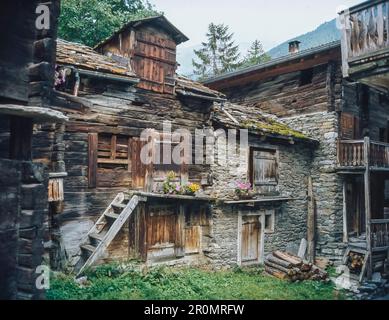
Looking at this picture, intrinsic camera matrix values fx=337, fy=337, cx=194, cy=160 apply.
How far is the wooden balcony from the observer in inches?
237

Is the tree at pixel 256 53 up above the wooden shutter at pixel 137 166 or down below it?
above

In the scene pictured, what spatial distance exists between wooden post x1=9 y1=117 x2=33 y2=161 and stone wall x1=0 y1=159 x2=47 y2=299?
16cm

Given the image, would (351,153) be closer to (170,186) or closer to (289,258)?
(289,258)

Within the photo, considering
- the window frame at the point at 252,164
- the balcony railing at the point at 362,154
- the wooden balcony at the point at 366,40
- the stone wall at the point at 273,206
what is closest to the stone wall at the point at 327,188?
the balcony railing at the point at 362,154

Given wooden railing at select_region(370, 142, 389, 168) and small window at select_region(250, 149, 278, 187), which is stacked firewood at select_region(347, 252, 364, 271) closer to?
wooden railing at select_region(370, 142, 389, 168)

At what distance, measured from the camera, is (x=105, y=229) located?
8930mm

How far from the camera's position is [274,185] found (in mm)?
12672

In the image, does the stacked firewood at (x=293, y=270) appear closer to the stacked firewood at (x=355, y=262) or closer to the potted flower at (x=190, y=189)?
the stacked firewood at (x=355, y=262)

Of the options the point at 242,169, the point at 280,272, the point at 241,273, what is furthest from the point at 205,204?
the point at 280,272

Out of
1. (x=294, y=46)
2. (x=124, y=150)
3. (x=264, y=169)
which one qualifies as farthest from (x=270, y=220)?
(x=294, y=46)

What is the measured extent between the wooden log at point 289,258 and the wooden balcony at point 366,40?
6.53 metres

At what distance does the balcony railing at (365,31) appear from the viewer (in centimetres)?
601

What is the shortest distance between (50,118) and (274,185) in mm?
9257

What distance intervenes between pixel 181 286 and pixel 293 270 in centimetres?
437
